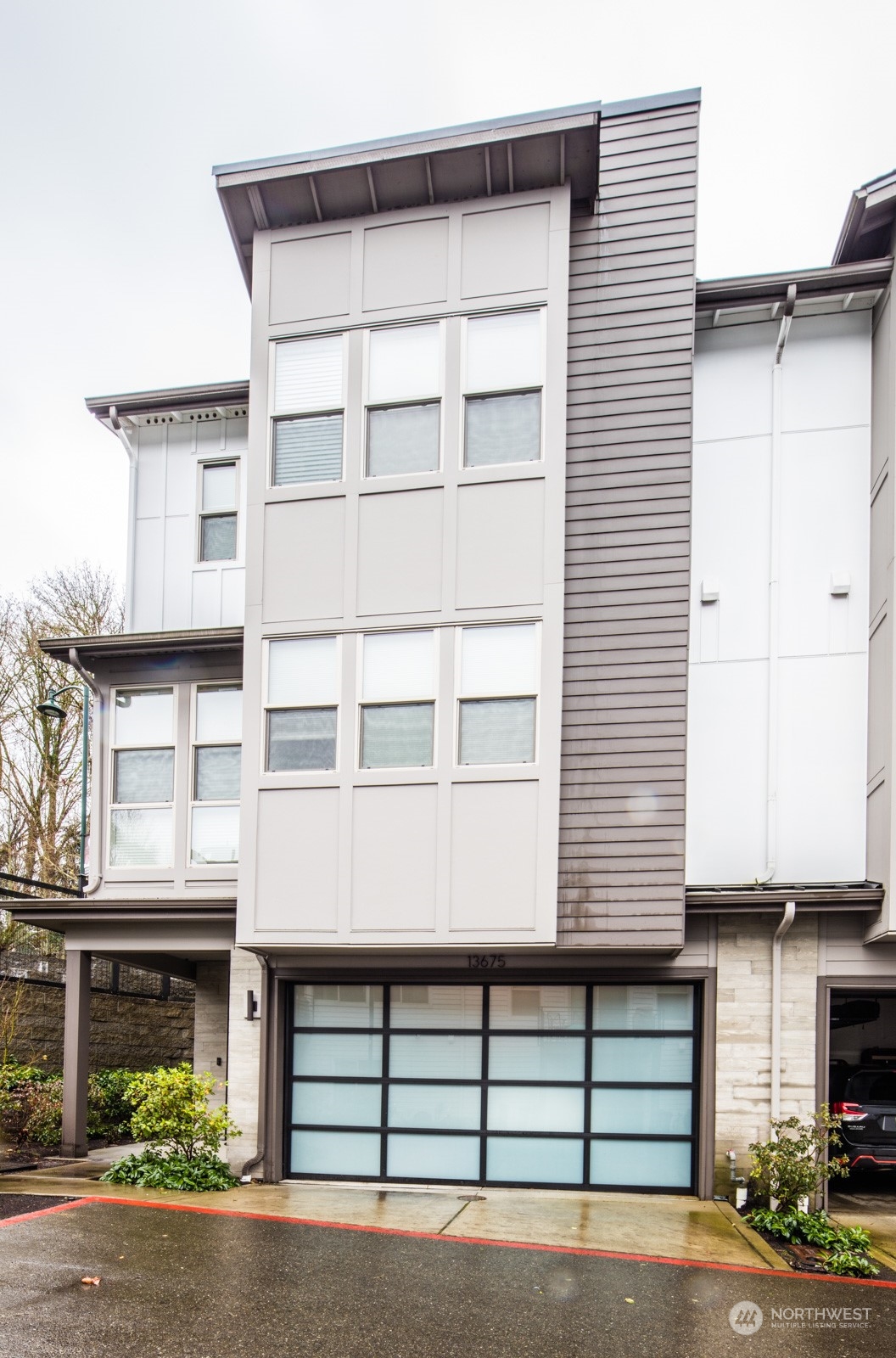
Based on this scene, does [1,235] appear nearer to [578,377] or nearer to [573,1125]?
[578,377]

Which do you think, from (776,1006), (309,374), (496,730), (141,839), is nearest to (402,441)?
(309,374)

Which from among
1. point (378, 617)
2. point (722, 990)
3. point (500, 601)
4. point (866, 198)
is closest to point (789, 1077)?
point (722, 990)

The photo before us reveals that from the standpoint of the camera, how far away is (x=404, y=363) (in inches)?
414

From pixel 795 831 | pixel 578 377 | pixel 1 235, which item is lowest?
pixel 795 831

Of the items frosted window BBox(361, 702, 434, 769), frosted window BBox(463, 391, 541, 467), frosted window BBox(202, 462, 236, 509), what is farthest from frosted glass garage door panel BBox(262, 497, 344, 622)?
frosted window BBox(202, 462, 236, 509)

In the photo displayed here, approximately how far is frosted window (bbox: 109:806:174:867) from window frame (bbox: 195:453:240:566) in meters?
3.07

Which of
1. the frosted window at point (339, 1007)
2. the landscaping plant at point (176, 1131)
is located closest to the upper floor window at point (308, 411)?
the frosted window at point (339, 1007)

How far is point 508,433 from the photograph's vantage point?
1022 centimetres

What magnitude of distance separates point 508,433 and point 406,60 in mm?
Result: 13767

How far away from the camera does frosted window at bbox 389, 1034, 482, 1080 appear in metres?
10.7

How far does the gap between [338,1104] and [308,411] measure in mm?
7370

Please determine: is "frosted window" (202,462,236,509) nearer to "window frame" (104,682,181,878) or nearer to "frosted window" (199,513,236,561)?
"frosted window" (199,513,236,561)

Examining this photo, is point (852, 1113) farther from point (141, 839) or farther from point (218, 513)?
point (218, 513)
